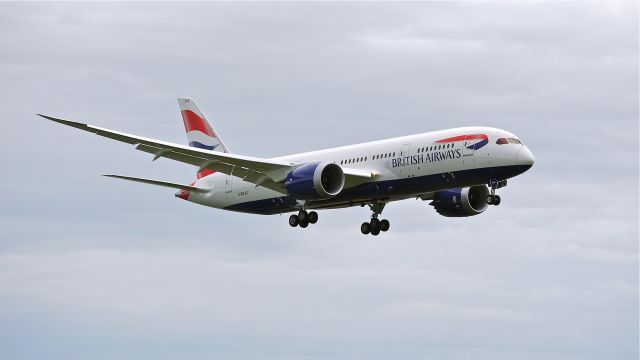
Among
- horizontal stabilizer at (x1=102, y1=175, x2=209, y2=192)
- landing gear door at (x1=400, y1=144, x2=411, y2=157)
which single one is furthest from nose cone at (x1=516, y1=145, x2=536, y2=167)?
horizontal stabilizer at (x1=102, y1=175, x2=209, y2=192)

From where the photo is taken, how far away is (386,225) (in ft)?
240

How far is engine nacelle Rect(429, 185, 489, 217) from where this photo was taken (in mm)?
73625

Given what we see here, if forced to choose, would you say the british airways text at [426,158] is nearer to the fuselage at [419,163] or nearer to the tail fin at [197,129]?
the fuselage at [419,163]

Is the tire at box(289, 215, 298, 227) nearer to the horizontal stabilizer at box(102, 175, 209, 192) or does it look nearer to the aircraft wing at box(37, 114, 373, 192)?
the aircraft wing at box(37, 114, 373, 192)

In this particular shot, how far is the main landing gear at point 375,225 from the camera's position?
72.8 meters

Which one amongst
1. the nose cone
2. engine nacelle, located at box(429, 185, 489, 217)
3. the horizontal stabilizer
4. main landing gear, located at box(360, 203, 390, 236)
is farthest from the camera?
engine nacelle, located at box(429, 185, 489, 217)

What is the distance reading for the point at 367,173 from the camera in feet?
224

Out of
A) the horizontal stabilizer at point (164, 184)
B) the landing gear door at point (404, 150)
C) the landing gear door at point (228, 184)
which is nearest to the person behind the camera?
the landing gear door at point (404, 150)

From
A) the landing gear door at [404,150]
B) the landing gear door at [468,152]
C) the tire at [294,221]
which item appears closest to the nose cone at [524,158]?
the landing gear door at [468,152]

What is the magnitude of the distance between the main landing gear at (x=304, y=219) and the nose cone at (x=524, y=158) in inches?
499

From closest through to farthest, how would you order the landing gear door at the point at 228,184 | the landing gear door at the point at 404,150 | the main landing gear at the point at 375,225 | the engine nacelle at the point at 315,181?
the engine nacelle at the point at 315,181 → the landing gear door at the point at 404,150 → the main landing gear at the point at 375,225 → the landing gear door at the point at 228,184

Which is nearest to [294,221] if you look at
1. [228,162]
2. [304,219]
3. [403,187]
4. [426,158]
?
[304,219]

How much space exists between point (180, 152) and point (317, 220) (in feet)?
29.2

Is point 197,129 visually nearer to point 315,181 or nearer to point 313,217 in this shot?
point 313,217
